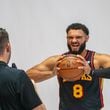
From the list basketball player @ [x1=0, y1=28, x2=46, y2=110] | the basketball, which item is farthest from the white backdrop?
basketball player @ [x1=0, y1=28, x2=46, y2=110]

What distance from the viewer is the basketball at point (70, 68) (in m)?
2.37

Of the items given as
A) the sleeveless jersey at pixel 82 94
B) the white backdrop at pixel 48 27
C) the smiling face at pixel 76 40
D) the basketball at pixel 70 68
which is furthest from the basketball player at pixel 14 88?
the white backdrop at pixel 48 27

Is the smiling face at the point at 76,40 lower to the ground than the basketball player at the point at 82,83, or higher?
higher

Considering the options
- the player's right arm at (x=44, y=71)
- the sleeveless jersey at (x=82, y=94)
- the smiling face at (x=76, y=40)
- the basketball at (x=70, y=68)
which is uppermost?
the smiling face at (x=76, y=40)

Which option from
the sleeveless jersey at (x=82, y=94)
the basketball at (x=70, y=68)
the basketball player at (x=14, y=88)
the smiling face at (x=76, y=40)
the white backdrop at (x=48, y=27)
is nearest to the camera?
the basketball player at (x=14, y=88)

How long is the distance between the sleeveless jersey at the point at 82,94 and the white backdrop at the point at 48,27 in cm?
47

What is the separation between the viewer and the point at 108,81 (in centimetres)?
308

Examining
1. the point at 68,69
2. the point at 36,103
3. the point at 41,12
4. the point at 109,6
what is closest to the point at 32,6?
the point at 41,12

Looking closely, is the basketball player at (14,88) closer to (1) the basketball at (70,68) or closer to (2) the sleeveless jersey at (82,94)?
(1) the basketball at (70,68)

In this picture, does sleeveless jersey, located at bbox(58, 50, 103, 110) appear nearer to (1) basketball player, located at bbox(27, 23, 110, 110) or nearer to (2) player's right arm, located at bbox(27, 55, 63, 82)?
(1) basketball player, located at bbox(27, 23, 110, 110)

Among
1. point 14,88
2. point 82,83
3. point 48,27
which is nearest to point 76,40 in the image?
point 82,83

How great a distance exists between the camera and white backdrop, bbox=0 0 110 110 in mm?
3066

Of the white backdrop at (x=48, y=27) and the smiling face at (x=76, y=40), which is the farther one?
the white backdrop at (x=48, y=27)

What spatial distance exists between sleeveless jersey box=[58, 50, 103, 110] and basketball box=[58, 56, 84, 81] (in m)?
0.18
